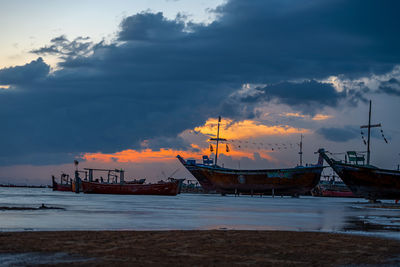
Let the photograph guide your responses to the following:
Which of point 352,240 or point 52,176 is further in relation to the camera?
point 52,176

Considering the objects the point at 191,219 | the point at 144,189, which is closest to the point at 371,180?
the point at 191,219

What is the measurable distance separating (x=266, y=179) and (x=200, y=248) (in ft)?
252

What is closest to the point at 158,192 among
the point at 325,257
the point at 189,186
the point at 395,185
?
the point at 395,185

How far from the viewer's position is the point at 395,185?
53719 mm

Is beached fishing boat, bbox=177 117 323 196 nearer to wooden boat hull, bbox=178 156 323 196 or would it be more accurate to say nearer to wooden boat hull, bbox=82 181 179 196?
wooden boat hull, bbox=178 156 323 196

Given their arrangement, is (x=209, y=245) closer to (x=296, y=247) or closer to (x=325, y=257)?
(x=296, y=247)

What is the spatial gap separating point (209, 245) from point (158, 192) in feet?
260

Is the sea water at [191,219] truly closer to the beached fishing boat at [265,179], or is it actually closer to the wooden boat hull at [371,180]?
the wooden boat hull at [371,180]

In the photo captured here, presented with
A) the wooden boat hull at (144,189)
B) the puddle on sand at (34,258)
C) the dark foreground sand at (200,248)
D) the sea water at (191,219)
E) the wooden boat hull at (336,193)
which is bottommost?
the wooden boat hull at (336,193)

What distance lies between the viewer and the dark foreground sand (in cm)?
923

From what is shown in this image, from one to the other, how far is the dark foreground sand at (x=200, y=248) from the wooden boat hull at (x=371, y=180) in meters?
43.7

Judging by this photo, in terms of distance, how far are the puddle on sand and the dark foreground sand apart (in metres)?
0.06

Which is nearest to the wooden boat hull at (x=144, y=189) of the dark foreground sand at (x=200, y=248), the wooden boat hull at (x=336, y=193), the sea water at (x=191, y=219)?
the sea water at (x=191, y=219)

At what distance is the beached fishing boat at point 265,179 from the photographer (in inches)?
3329
